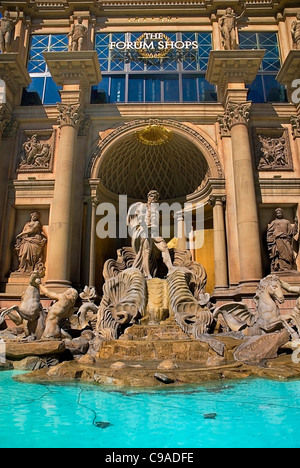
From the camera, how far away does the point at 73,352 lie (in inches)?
384

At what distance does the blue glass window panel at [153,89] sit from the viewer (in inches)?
733

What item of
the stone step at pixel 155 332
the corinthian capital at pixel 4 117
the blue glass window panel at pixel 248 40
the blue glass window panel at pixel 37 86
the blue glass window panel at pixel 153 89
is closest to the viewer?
the stone step at pixel 155 332

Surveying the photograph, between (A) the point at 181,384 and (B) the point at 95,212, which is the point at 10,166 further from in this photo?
(A) the point at 181,384

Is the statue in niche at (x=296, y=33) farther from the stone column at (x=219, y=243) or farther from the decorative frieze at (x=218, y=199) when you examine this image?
the stone column at (x=219, y=243)

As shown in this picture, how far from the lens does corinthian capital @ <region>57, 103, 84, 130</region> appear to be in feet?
53.1

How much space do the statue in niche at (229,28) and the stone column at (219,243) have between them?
779cm

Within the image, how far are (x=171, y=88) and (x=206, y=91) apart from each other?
1.83m

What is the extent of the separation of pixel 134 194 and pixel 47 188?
16.0 feet

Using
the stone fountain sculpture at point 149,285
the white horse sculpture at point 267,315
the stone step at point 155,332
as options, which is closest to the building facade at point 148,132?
the stone fountain sculpture at point 149,285

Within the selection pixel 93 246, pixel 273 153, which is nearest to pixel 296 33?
pixel 273 153

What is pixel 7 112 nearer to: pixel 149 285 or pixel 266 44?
pixel 149 285

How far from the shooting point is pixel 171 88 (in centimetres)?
1884

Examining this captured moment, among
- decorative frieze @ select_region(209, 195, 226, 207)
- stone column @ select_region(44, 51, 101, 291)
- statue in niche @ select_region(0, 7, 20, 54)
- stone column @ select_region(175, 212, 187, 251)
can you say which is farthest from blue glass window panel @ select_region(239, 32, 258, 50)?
statue in niche @ select_region(0, 7, 20, 54)
